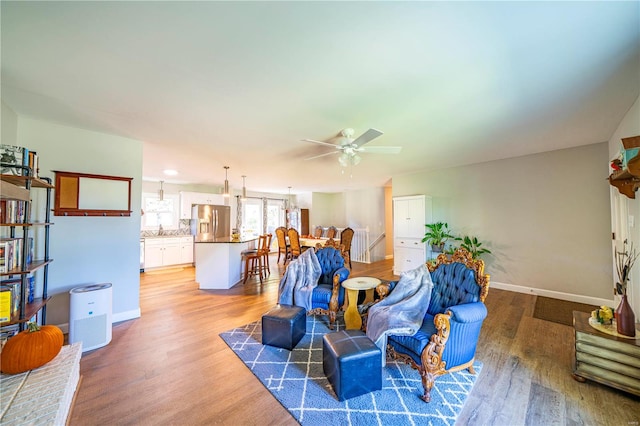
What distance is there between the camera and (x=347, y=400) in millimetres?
1794

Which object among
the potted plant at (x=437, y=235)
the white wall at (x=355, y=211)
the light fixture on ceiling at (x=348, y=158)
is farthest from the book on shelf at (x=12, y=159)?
the white wall at (x=355, y=211)

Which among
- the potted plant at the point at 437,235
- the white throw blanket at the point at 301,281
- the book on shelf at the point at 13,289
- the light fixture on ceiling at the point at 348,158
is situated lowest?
the white throw blanket at the point at 301,281

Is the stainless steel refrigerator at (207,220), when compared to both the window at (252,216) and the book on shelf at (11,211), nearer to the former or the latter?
the window at (252,216)

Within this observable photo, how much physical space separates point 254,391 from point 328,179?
5268mm

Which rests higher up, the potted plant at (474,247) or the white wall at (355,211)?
the white wall at (355,211)

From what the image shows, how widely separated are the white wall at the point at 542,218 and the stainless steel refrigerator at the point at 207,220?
20.5ft

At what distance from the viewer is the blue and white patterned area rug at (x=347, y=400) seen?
1638 millimetres

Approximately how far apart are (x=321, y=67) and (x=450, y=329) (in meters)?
2.24

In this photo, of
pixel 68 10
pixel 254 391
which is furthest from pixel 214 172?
pixel 254 391

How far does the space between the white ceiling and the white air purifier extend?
1.94 m

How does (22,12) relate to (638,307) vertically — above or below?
above

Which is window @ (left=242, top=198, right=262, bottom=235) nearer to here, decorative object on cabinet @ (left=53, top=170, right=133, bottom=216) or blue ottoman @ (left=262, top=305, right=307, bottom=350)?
decorative object on cabinet @ (left=53, top=170, right=133, bottom=216)

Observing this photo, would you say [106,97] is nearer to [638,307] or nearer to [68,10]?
[68,10]

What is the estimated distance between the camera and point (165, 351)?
248 centimetres
